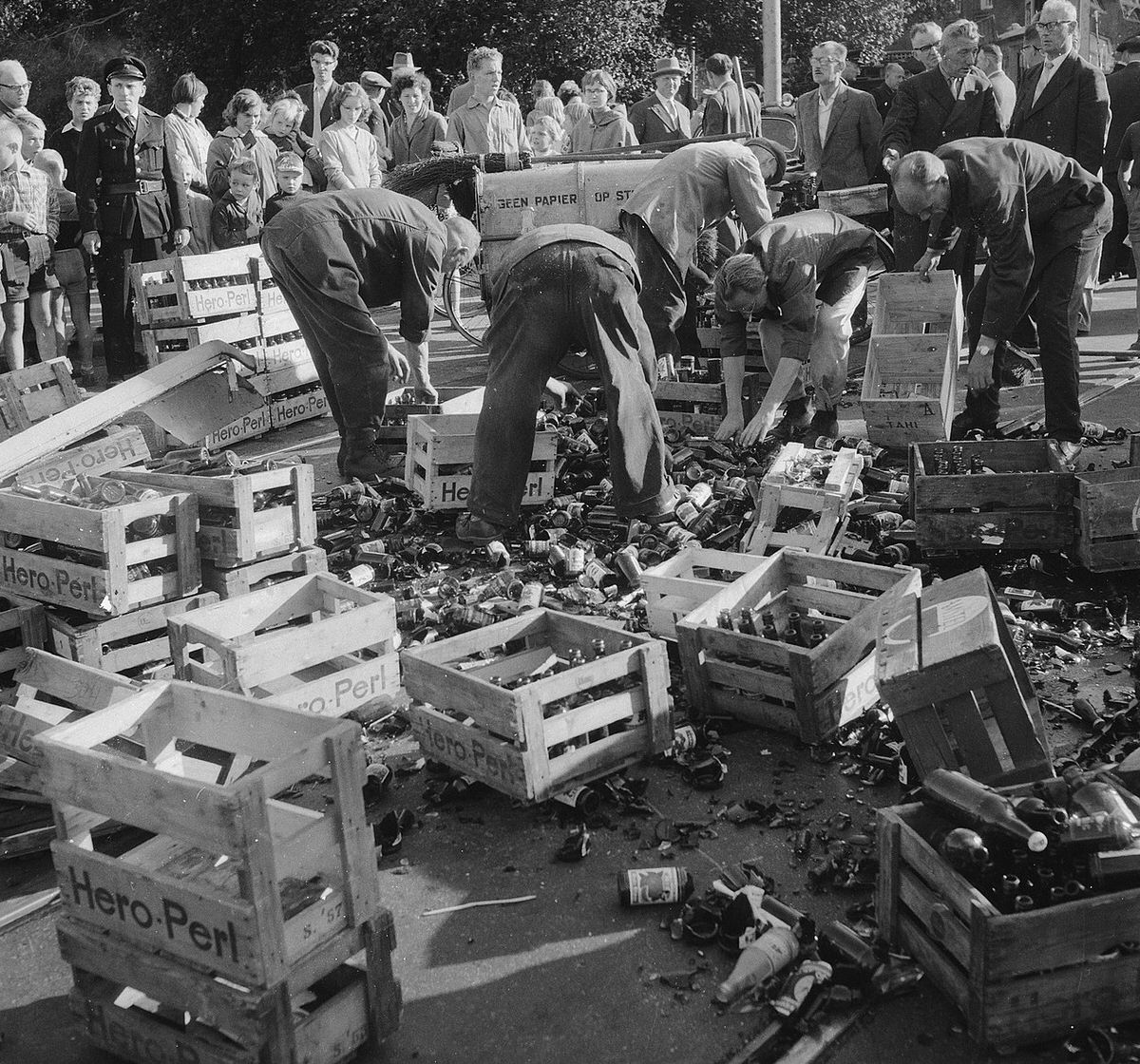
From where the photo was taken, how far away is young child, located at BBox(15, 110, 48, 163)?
11227 millimetres

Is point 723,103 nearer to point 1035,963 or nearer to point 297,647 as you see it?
point 297,647

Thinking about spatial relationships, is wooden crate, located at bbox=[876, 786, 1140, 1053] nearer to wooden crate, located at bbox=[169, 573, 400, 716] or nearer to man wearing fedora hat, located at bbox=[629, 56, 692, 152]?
wooden crate, located at bbox=[169, 573, 400, 716]

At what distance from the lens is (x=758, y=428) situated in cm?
802

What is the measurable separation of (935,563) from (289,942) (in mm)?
4312

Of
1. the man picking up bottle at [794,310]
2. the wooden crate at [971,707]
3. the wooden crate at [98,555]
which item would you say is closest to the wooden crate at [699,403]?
the man picking up bottle at [794,310]

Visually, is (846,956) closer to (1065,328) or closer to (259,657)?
(259,657)

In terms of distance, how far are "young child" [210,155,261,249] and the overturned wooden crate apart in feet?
29.2

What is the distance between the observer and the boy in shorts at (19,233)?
10.6 meters

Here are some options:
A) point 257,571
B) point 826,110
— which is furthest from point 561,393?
point 826,110

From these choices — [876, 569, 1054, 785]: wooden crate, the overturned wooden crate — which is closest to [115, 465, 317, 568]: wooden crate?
the overturned wooden crate

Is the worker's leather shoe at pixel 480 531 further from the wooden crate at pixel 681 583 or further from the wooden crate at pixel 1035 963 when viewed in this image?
the wooden crate at pixel 1035 963

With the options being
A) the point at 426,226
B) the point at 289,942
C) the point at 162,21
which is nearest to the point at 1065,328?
the point at 426,226

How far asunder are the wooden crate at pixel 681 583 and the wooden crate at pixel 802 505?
56 cm

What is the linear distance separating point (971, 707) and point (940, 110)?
864 centimetres
